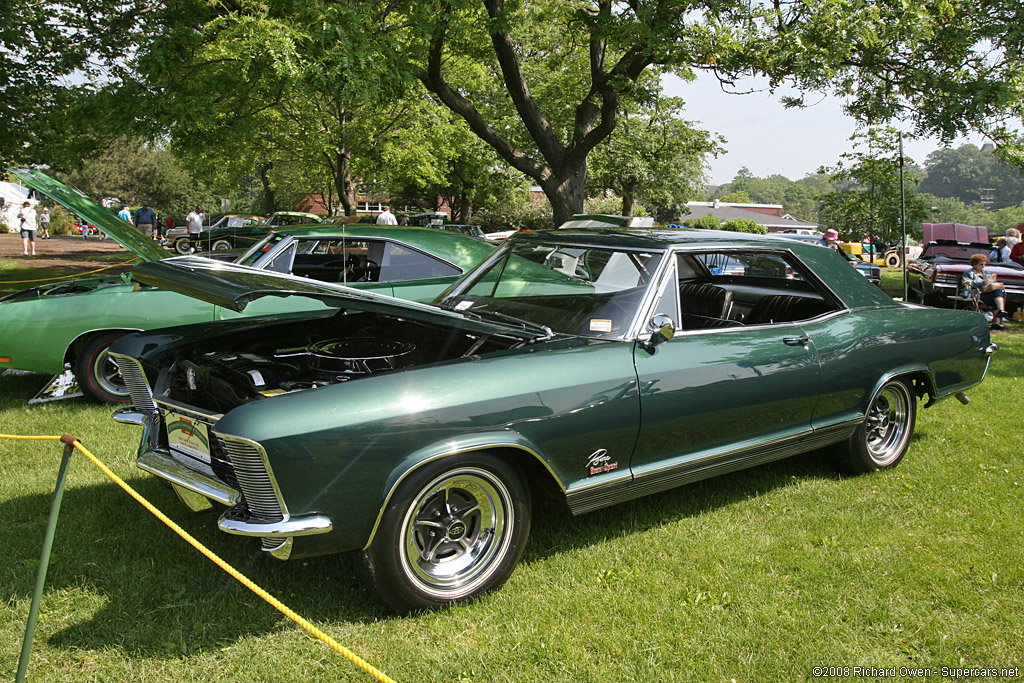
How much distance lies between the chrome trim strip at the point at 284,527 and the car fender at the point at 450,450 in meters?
0.21

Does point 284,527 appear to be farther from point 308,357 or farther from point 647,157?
point 647,157

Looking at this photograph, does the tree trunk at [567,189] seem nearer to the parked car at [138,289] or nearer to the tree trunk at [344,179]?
the parked car at [138,289]

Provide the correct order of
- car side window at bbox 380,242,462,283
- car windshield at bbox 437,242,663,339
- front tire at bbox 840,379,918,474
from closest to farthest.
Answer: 1. car windshield at bbox 437,242,663,339
2. front tire at bbox 840,379,918,474
3. car side window at bbox 380,242,462,283

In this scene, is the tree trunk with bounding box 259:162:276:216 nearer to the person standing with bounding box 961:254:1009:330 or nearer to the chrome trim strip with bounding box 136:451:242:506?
the person standing with bounding box 961:254:1009:330

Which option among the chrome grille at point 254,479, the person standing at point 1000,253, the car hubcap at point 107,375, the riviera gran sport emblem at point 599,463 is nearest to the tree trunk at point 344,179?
the person standing at point 1000,253

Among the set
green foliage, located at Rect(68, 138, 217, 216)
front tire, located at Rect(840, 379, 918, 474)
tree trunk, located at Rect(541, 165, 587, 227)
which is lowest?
front tire, located at Rect(840, 379, 918, 474)

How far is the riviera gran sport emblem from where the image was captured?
128 inches

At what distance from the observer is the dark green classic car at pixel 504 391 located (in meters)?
2.73

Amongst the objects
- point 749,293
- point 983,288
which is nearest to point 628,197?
point 983,288

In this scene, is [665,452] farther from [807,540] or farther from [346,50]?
[346,50]

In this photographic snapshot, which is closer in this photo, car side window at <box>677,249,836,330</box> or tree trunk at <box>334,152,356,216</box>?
car side window at <box>677,249,836,330</box>

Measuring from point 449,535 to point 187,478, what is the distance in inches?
42.6

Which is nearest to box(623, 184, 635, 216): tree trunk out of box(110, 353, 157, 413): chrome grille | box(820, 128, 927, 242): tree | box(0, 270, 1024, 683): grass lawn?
box(820, 128, 927, 242): tree

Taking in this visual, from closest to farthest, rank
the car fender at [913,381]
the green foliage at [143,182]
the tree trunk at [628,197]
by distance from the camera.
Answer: the car fender at [913,381]
the tree trunk at [628,197]
the green foliage at [143,182]
